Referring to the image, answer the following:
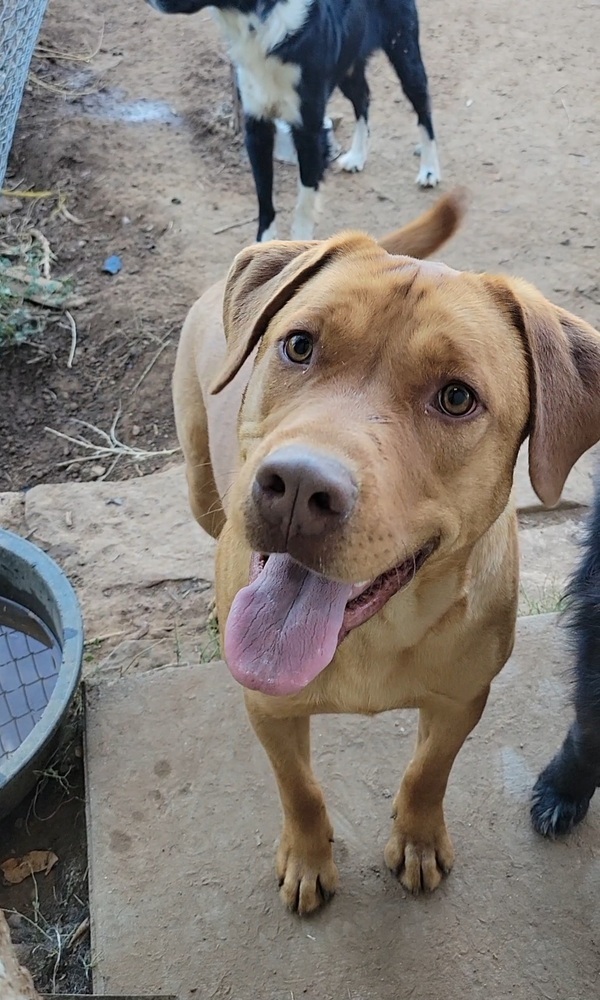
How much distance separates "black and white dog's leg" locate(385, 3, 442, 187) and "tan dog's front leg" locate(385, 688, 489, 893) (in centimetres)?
486

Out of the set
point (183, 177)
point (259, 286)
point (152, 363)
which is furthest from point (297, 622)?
point (183, 177)

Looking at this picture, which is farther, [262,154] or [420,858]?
[262,154]

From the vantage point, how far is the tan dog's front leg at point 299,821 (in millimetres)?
2047

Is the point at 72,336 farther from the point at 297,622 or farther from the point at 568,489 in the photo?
the point at 297,622

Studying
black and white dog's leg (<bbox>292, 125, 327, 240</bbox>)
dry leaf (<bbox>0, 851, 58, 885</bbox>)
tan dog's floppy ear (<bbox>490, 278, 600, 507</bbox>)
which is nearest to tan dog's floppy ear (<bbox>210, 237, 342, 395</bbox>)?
tan dog's floppy ear (<bbox>490, 278, 600, 507</bbox>)

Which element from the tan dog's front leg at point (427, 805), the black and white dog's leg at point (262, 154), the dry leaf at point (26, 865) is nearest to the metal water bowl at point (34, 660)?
the dry leaf at point (26, 865)

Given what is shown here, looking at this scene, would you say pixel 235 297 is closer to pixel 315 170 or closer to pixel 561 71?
pixel 315 170

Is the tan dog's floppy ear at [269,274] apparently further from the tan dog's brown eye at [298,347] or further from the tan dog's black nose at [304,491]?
the tan dog's black nose at [304,491]

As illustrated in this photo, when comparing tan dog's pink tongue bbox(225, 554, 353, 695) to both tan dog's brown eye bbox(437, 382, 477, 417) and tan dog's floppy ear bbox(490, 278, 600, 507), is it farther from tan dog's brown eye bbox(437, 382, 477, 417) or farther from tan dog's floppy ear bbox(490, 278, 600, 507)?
tan dog's floppy ear bbox(490, 278, 600, 507)

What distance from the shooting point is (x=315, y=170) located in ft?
17.0

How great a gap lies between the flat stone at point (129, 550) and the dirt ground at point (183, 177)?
477 millimetres

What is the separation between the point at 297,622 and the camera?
1598mm

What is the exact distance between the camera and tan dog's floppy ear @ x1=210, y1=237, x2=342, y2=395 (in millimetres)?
1797

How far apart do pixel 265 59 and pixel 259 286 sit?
3465 mm
